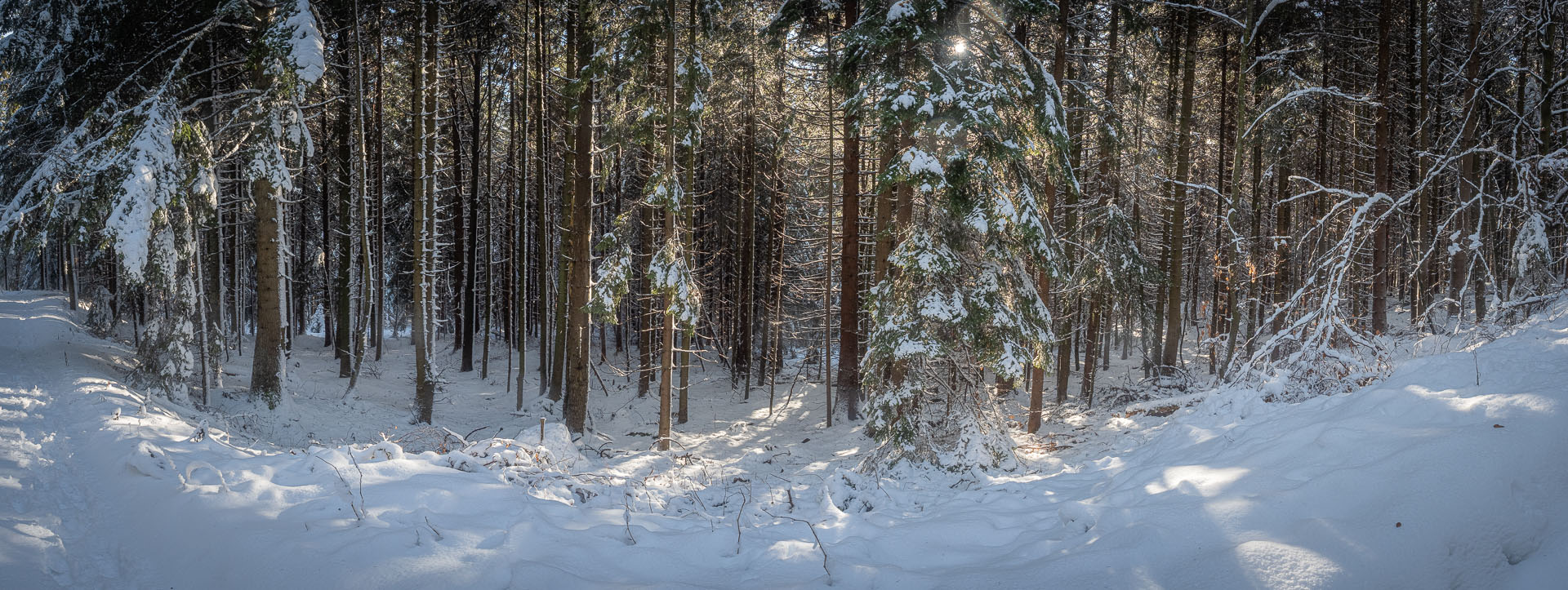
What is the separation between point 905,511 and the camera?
5.77 m

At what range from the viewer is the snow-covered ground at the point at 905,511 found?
327 centimetres

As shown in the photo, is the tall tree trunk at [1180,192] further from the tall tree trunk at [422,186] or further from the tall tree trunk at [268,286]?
the tall tree trunk at [268,286]

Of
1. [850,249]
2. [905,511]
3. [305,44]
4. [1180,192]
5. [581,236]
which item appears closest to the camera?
[905,511]

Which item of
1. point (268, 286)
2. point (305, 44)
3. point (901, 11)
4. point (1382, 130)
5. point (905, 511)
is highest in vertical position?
point (305, 44)

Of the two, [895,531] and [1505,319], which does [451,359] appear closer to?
[895,531]

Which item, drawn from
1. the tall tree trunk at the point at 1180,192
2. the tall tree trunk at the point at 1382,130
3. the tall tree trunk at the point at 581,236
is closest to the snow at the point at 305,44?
the tall tree trunk at the point at 581,236

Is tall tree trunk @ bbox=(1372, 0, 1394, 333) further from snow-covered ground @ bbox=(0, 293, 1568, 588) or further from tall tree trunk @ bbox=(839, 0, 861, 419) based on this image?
tall tree trunk @ bbox=(839, 0, 861, 419)

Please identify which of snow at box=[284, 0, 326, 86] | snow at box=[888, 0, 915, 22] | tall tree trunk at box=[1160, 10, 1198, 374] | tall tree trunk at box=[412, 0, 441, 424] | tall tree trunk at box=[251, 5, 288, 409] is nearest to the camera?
snow at box=[888, 0, 915, 22]

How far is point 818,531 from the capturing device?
4945 mm

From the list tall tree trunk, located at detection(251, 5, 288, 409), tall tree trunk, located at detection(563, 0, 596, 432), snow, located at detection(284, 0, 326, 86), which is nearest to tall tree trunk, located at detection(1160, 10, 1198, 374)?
tall tree trunk, located at detection(563, 0, 596, 432)

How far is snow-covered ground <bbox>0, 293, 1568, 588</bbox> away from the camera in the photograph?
327cm

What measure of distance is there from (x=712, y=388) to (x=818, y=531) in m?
15.4

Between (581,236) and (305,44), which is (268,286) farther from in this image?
(581,236)

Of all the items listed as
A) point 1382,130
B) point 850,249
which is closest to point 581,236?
point 850,249
